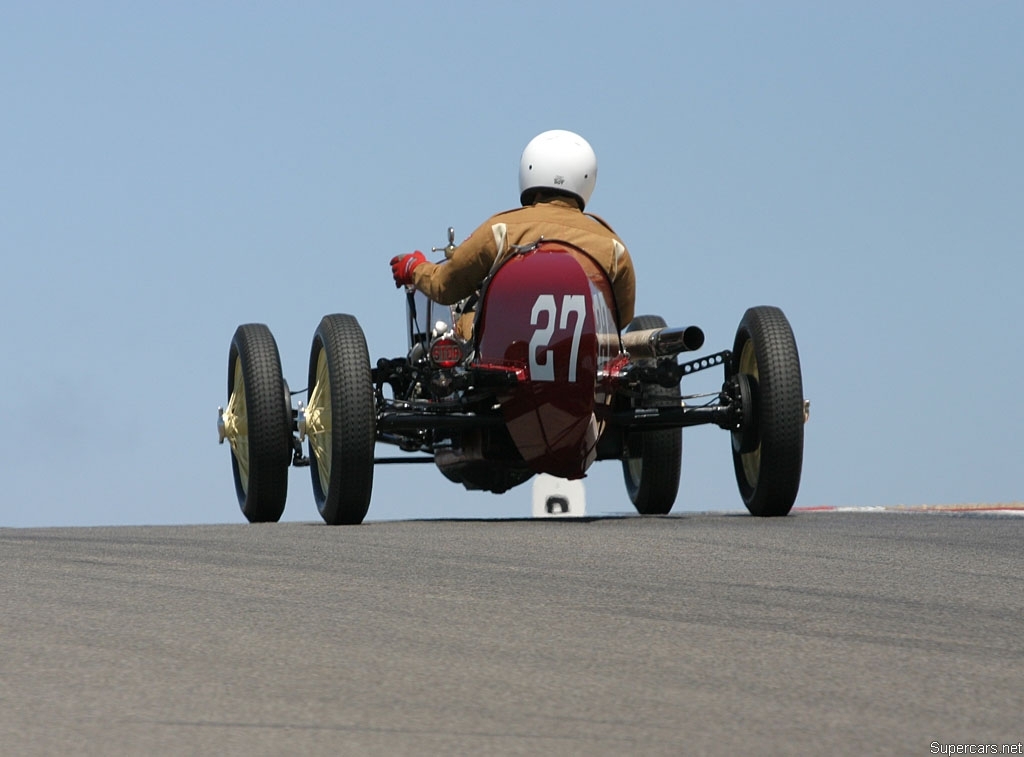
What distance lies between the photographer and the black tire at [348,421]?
30.5 feet

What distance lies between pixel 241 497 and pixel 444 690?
7.95 metres

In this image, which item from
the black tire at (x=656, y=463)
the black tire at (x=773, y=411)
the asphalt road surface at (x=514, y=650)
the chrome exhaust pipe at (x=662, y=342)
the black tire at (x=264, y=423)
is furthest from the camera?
the black tire at (x=656, y=463)

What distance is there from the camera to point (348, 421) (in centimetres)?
927

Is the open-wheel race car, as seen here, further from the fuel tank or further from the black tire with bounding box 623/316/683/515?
the black tire with bounding box 623/316/683/515

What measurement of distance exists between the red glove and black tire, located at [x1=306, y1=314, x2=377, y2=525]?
3.20ft

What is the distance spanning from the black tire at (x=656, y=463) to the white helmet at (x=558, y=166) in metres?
1.55

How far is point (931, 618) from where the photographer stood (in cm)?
497

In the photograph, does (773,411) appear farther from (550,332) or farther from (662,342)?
(550,332)

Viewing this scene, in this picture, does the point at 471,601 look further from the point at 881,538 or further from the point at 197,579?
the point at 881,538

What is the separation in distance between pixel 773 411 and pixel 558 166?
2.07 metres

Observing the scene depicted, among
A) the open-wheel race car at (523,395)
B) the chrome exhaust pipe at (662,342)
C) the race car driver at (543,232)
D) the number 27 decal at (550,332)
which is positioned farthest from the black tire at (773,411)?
the number 27 decal at (550,332)

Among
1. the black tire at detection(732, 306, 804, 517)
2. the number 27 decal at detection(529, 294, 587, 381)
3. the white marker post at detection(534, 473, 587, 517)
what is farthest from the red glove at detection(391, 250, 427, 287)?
the white marker post at detection(534, 473, 587, 517)

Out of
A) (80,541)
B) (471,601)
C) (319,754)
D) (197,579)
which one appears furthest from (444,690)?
(80,541)

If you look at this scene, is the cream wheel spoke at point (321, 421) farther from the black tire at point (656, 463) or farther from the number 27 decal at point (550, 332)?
the black tire at point (656, 463)
